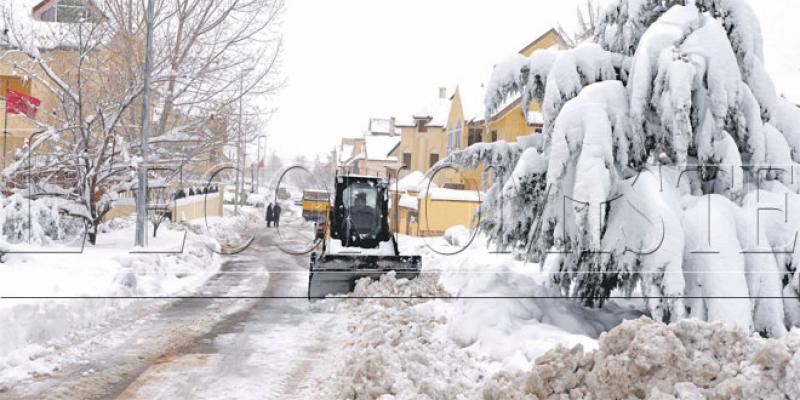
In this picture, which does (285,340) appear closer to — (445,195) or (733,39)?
(733,39)

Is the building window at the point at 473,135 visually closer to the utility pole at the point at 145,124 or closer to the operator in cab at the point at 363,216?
the operator in cab at the point at 363,216

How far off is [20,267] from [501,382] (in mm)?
9157

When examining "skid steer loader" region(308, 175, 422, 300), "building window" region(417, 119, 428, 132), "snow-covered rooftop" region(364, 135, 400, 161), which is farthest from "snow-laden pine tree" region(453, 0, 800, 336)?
"snow-covered rooftop" region(364, 135, 400, 161)

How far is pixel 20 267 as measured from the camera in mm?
10789

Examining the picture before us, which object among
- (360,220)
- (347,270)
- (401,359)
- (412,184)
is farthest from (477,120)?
(401,359)

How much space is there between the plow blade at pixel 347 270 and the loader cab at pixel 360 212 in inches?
104

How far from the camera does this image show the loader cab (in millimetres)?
15906

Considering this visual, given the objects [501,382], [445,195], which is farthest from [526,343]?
[445,195]

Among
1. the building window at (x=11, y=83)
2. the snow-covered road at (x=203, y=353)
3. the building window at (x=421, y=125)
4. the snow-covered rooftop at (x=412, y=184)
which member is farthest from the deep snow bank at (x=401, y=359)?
the building window at (x=421, y=125)

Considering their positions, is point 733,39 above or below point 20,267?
above

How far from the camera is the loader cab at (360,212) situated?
15.9 m

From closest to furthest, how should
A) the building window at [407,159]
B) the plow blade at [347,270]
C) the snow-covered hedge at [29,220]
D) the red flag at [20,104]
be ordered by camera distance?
1. the snow-covered hedge at [29,220]
2. the plow blade at [347,270]
3. the red flag at [20,104]
4. the building window at [407,159]

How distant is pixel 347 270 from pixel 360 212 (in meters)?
3.38

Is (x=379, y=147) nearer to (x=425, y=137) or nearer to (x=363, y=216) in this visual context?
(x=425, y=137)
